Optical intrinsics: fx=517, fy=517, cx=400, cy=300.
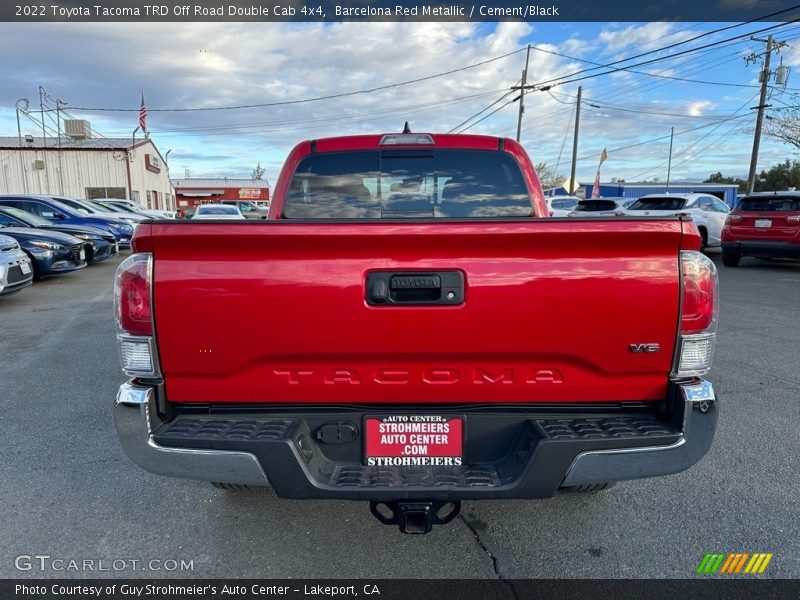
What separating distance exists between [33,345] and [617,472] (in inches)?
258

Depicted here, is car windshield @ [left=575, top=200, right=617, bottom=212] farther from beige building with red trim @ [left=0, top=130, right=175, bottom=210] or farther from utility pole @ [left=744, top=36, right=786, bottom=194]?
beige building with red trim @ [left=0, top=130, right=175, bottom=210]

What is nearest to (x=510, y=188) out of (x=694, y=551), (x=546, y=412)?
(x=546, y=412)

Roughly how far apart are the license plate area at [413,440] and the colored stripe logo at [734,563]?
52.7 inches

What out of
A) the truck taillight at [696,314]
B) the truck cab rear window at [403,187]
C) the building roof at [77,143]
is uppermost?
the building roof at [77,143]

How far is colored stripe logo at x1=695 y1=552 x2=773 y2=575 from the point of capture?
2.35m

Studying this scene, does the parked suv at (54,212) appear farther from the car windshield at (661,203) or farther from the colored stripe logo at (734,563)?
the car windshield at (661,203)

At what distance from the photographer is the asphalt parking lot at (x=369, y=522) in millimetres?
2414

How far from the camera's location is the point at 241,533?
2635mm

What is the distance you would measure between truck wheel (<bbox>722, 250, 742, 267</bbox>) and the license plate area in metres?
13.0

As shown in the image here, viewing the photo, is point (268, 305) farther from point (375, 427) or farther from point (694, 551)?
point (694, 551)

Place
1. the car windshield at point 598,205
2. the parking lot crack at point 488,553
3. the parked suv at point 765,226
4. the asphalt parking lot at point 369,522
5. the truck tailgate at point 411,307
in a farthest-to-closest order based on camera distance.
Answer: the car windshield at point 598,205, the parked suv at point 765,226, the asphalt parking lot at point 369,522, the parking lot crack at point 488,553, the truck tailgate at point 411,307

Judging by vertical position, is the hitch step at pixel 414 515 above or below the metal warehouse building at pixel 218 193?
below

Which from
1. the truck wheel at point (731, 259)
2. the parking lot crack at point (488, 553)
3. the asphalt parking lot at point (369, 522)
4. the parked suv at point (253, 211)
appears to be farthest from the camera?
the truck wheel at point (731, 259)

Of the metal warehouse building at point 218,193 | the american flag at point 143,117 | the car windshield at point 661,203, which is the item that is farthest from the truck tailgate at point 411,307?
the metal warehouse building at point 218,193
